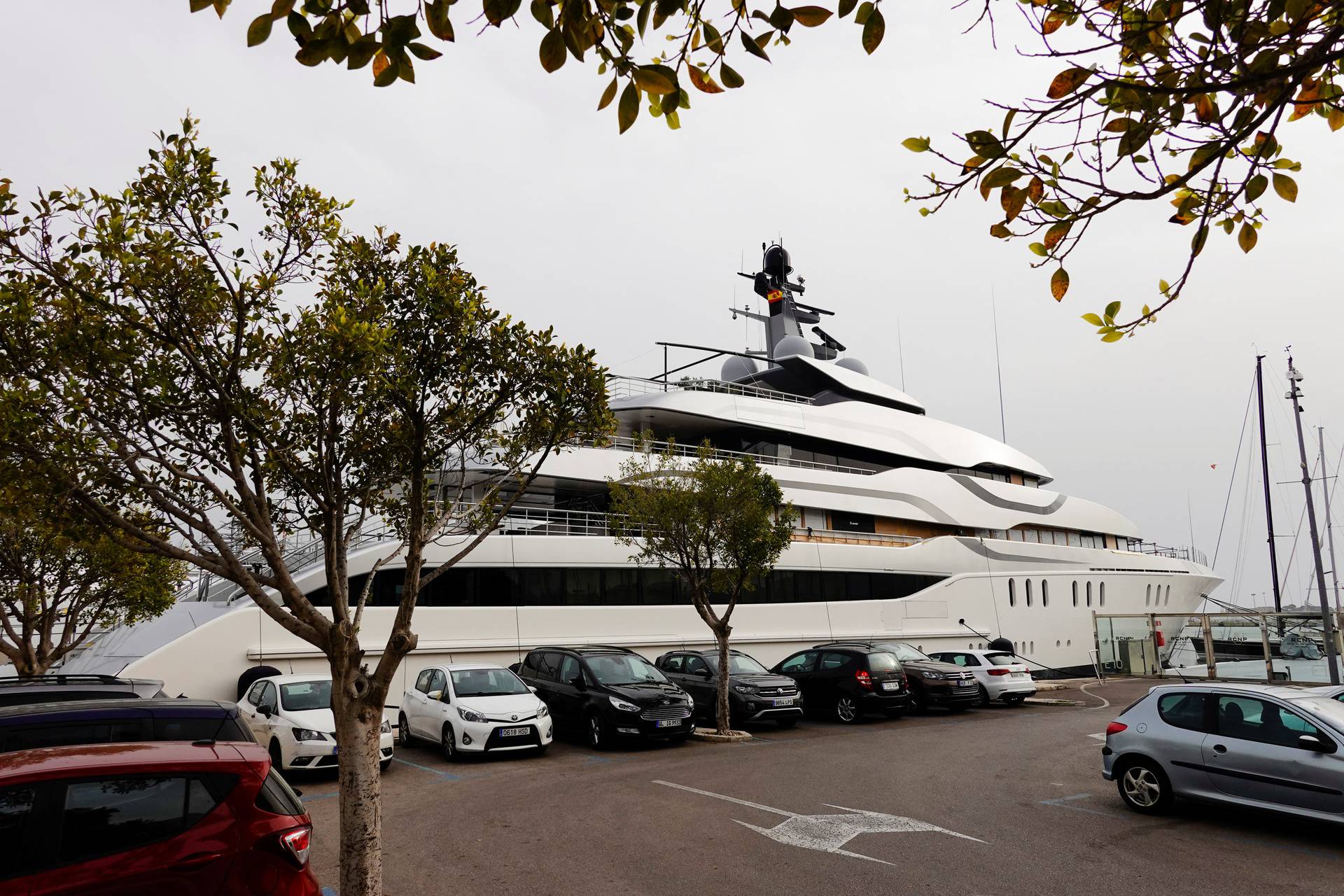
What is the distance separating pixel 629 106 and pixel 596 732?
43.5 feet

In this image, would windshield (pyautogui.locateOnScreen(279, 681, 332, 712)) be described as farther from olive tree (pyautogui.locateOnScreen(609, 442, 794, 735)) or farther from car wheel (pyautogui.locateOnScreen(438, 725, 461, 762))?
olive tree (pyautogui.locateOnScreen(609, 442, 794, 735))

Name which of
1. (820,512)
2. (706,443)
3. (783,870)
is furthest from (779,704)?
(820,512)

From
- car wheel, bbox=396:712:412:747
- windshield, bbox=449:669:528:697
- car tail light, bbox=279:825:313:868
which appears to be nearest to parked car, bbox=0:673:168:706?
car tail light, bbox=279:825:313:868

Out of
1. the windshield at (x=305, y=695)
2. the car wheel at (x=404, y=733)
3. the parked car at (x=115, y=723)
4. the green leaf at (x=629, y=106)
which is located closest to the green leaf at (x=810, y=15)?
the green leaf at (x=629, y=106)

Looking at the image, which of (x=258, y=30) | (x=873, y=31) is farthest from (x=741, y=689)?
(x=258, y=30)

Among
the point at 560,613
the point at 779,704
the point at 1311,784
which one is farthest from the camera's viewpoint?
the point at 560,613

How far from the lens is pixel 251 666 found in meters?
17.0

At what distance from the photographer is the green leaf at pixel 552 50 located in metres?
2.65

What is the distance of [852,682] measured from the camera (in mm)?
18203

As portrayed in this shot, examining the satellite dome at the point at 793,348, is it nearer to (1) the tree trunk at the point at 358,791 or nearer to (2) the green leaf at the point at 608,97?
(1) the tree trunk at the point at 358,791

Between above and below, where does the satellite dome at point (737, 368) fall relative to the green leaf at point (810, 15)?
above

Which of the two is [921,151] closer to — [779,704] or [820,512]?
[779,704]

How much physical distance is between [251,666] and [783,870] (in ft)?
44.5

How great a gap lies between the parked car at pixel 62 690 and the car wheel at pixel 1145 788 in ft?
32.8
